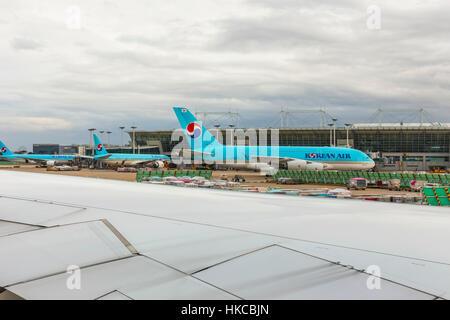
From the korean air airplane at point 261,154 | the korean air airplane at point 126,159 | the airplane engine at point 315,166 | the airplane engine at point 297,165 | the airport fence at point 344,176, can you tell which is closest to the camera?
the airport fence at point 344,176

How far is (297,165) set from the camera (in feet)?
184

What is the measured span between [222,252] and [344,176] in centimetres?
5105

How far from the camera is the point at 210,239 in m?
3.68

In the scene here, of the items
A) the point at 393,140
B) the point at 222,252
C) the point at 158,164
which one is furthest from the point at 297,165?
the point at 393,140

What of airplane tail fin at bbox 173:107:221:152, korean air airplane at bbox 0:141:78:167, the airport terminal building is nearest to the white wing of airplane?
airplane tail fin at bbox 173:107:221:152

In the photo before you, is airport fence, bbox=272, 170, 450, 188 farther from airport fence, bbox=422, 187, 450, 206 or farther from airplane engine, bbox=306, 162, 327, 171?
airport fence, bbox=422, 187, 450, 206

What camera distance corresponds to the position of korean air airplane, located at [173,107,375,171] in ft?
190

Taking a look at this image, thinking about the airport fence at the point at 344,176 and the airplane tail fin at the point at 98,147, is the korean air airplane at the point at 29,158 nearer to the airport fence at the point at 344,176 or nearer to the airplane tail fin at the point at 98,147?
the airplane tail fin at the point at 98,147

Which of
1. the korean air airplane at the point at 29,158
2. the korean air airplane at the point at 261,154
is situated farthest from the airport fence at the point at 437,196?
the korean air airplane at the point at 29,158

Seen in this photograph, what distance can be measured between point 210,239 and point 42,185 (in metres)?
6.36

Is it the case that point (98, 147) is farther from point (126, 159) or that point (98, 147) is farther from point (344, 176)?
point (344, 176)

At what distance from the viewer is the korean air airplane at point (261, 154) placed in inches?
2277
